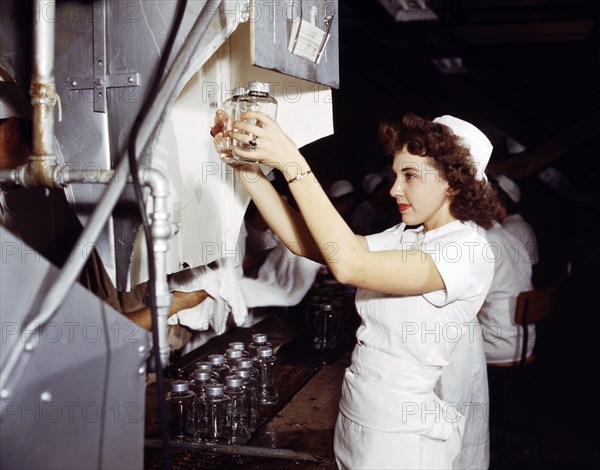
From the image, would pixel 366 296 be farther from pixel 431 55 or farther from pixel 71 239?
pixel 431 55

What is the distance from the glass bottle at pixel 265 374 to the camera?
7.52ft

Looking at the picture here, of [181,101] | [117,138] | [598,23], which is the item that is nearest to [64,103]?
[117,138]

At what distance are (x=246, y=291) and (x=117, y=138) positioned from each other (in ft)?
6.00

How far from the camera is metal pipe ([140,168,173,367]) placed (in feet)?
3.74

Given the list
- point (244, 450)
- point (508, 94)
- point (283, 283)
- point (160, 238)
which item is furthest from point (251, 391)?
point (508, 94)

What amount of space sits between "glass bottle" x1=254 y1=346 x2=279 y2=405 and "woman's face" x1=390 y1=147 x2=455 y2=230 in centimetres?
78

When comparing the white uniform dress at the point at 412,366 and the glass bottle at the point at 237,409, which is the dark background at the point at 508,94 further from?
the glass bottle at the point at 237,409

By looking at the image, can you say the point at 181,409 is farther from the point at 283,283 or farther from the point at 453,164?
the point at 283,283

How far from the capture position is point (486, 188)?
1.93 meters

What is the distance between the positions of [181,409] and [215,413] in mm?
114

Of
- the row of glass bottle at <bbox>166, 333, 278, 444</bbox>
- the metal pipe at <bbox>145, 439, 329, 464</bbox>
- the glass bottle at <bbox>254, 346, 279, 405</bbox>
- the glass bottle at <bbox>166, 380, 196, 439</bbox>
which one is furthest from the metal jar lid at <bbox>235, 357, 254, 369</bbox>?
the metal pipe at <bbox>145, 439, 329, 464</bbox>

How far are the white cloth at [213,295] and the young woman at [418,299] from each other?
601 mm

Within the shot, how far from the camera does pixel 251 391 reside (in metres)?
2.09

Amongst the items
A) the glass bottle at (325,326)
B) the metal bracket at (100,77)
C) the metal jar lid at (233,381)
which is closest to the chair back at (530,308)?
the glass bottle at (325,326)
